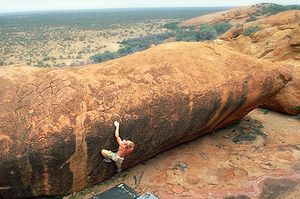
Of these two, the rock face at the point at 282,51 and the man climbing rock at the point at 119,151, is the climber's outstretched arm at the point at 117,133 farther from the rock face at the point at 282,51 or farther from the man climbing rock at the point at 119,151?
the rock face at the point at 282,51

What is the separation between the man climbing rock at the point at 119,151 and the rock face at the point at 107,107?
0.13 metres

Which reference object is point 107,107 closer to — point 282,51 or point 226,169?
point 226,169

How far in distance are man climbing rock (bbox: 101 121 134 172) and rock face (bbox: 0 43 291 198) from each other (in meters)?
0.13

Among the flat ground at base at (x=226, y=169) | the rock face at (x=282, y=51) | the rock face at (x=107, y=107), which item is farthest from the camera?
the rock face at (x=282, y=51)

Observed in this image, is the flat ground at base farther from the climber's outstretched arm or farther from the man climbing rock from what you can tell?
the climber's outstretched arm

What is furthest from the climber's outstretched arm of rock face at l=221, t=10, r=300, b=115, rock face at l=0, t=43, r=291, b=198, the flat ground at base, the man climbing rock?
rock face at l=221, t=10, r=300, b=115

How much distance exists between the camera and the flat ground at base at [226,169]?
25.3 ft

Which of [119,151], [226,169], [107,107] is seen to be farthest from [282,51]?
[119,151]

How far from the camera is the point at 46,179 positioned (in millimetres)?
7082

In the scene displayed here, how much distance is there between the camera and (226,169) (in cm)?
849

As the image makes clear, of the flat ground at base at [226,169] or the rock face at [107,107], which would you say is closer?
the rock face at [107,107]

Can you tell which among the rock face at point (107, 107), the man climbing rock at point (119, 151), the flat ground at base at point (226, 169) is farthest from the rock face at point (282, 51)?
the man climbing rock at point (119, 151)

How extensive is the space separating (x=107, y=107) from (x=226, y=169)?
3110 millimetres

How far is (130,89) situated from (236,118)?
3794 millimetres
